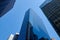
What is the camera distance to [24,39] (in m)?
17.8

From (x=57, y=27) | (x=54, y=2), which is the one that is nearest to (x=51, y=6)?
(x=54, y=2)

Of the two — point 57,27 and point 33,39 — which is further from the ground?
point 57,27

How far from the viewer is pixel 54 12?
5878 centimetres

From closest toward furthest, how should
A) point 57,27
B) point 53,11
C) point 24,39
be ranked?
point 24,39 < point 57,27 < point 53,11

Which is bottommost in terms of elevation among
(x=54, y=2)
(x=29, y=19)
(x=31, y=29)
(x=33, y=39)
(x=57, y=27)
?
(x=33, y=39)

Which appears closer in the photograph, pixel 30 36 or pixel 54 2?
pixel 30 36

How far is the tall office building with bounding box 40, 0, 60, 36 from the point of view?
180 feet

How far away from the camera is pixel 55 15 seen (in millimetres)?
56938

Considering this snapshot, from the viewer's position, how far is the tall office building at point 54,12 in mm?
54969

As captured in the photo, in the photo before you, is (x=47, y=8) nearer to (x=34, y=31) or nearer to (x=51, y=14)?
(x=51, y=14)

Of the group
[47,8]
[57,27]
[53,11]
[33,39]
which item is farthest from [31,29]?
[47,8]

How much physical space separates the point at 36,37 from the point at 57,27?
121 feet

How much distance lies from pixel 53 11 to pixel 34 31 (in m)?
41.5

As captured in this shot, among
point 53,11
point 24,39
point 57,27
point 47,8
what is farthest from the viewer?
point 47,8
